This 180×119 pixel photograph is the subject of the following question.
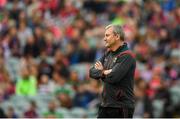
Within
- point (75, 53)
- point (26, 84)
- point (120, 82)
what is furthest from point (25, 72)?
point (120, 82)

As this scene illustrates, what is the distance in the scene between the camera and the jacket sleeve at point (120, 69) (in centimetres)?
800

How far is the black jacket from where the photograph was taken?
8.07 meters

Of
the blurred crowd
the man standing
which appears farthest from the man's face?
the blurred crowd

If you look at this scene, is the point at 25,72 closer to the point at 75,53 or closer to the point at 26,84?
the point at 26,84

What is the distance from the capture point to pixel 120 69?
317 inches

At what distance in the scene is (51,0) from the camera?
68.8 ft

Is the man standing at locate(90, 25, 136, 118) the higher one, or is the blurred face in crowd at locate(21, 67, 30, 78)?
the man standing at locate(90, 25, 136, 118)

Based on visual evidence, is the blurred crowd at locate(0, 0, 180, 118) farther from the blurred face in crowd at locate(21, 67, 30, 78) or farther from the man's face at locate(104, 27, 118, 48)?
the man's face at locate(104, 27, 118, 48)

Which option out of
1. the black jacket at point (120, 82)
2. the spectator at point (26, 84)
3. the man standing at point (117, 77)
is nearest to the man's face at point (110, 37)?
the man standing at point (117, 77)

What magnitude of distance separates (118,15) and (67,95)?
4819mm

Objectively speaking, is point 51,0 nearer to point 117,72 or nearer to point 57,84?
point 57,84

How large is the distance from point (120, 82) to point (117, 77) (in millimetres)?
126

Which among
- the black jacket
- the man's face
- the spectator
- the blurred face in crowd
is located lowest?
the spectator

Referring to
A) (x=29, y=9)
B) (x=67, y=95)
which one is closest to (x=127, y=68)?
(x=67, y=95)
